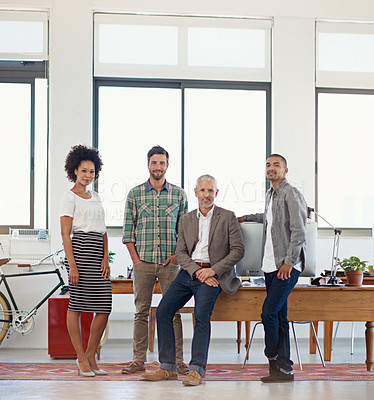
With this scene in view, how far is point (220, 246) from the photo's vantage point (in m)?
4.26

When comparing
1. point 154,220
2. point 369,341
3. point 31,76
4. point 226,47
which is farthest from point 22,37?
point 369,341

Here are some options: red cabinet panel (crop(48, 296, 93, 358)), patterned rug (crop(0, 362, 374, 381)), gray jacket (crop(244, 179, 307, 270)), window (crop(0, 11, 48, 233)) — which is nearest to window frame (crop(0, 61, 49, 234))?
window (crop(0, 11, 48, 233))

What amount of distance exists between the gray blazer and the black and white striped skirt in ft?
1.83

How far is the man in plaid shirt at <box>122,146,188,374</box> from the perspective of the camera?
4395 millimetres

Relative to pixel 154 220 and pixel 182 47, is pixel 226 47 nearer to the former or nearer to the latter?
pixel 182 47

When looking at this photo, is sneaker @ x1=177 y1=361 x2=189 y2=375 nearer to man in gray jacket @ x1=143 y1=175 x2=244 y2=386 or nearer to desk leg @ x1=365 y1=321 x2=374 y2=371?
man in gray jacket @ x1=143 y1=175 x2=244 y2=386

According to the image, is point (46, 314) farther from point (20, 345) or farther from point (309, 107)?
point (309, 107)

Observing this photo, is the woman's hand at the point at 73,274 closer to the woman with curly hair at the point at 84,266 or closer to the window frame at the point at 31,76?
the woman with curly hair at the point at 84,266

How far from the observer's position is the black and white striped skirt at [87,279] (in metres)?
4.25

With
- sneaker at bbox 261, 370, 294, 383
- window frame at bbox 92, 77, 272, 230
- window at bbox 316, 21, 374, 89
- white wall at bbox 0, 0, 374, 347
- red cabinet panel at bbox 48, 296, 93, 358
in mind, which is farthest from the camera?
window at bbox 316, 21, 374, 89

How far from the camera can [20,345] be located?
5938 millimetres

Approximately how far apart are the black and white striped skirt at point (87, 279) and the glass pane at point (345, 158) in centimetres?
292

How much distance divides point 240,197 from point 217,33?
1660 millimetres

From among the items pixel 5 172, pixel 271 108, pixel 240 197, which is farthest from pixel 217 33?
pixel 5 172
